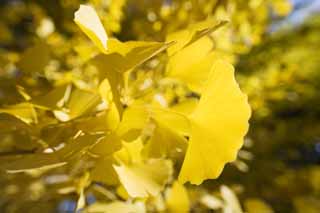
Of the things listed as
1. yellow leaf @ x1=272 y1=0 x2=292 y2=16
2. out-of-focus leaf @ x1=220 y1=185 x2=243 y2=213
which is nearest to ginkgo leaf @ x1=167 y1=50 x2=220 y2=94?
out-of-focus leaf @ x1=220 y1=185 x2=243 y2=213

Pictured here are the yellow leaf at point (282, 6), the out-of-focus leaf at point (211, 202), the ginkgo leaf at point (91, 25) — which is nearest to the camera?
the ginkgo leaf at point (91, 25)

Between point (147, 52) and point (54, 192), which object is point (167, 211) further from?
point (147, 52)

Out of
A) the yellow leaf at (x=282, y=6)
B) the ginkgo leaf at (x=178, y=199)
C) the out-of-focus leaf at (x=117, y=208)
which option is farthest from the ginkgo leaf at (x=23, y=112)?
the yellow leaf at (x=282, y=6)

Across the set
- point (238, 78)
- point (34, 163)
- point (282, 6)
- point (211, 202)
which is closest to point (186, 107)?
point (34, 163)

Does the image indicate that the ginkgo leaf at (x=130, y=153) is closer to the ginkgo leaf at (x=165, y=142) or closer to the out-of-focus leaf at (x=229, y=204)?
the ginkgo leaf at (x=165, y=142)

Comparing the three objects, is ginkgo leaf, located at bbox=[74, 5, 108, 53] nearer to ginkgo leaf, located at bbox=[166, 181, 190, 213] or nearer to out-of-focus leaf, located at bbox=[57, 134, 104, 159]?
out-of-focus leaf, located at bbox=[57, 134, 104, 159]

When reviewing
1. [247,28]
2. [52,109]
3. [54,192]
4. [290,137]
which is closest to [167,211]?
[54,192]

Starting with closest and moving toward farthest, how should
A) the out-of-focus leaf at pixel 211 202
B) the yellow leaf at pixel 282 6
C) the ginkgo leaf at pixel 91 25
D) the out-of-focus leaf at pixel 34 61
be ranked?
1. the ginkgo leaf at pixel 91 25
2. the out-of-focus leaf at pixel 34 61
3. the out-of-focus leaf at pixel 211 202
4. the yellow leaf at pixel 282 6
